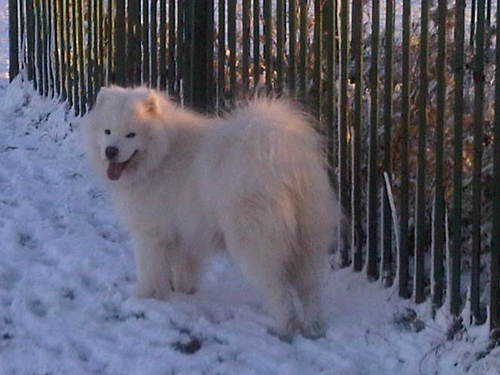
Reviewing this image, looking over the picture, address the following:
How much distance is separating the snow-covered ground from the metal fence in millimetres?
249

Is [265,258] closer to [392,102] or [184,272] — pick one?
[184,272]

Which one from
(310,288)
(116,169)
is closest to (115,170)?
(116,169)

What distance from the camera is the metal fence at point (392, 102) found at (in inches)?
177

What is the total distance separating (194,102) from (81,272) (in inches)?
69.0

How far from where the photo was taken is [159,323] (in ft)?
15.6

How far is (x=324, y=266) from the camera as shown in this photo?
489cm

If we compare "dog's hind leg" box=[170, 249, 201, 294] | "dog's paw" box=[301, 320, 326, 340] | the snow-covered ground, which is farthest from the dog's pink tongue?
"dog's paw" box=[301, 320, 326, 340]

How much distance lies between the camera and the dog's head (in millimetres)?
4957

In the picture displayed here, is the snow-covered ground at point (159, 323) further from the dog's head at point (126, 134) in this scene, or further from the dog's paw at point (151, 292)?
the dog's head at point (126, 134)

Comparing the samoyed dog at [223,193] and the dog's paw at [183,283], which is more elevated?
the samoyed dog at [223,193]

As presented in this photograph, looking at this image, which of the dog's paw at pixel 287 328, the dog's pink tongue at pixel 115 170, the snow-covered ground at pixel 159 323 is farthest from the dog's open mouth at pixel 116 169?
the dog's paw at pixel 287 328

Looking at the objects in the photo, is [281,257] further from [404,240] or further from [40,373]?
[40,373]

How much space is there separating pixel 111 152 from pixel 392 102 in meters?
1.61

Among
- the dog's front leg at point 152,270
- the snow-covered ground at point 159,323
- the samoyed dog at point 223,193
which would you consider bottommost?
the snow-covered ground at point 159,323
